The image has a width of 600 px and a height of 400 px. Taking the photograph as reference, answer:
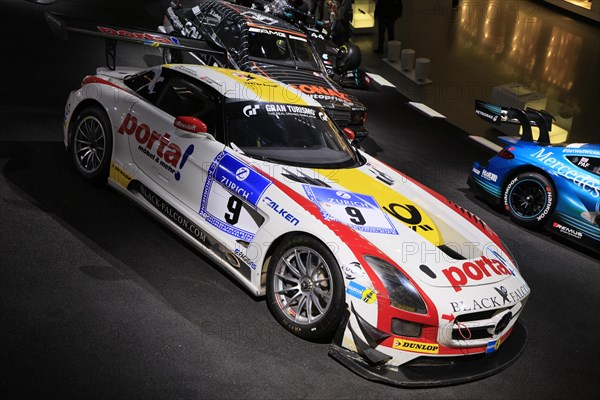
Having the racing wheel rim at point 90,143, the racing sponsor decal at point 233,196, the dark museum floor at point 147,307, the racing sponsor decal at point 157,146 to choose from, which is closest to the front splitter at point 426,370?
the dark museum floor at point 147,307

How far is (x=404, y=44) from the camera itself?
1686cm

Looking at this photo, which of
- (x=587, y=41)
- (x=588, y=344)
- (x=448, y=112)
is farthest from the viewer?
(x=587, y=41)

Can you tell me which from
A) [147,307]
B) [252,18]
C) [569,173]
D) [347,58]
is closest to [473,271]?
[147,307]

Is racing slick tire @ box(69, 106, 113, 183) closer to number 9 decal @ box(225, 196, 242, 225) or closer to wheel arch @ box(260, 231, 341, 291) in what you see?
number 9 decal @ box(225, 196, 242, 225)

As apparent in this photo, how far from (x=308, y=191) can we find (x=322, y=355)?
1.22m

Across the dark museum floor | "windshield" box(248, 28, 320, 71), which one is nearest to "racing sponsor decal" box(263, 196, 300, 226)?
the dark museum floor

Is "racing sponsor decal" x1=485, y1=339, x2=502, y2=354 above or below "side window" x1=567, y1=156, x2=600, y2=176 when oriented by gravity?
below

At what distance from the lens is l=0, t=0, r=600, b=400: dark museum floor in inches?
172

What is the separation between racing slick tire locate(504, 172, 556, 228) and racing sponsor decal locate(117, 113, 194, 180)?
14.3ft

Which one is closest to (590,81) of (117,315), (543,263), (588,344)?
(543,263)

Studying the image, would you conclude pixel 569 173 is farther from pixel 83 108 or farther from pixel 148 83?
pixel 83 108

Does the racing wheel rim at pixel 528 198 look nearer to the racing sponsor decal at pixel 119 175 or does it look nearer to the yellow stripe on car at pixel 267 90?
the yellow stripe on car at pixel 267 90

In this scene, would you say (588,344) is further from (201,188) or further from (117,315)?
(117,315)

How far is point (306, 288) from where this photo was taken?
4941 mm
